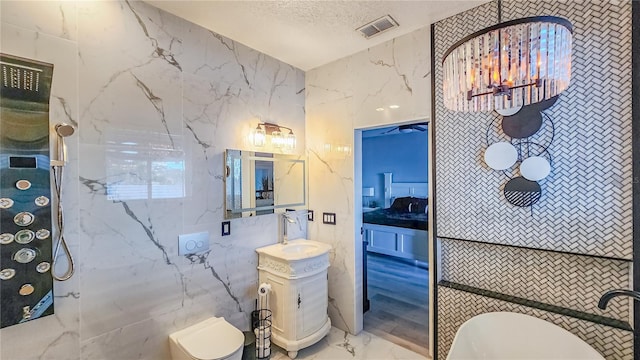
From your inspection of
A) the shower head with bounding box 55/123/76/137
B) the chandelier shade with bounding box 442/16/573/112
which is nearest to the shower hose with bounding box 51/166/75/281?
the shower head with bounding box 55/123/76/137

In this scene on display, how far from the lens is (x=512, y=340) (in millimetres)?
1814

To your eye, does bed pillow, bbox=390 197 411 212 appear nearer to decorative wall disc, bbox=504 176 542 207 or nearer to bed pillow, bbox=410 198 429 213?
bed pillow, bbox=410 198 429 213

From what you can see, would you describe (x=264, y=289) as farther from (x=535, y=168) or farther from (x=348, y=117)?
(x=535, y=168)

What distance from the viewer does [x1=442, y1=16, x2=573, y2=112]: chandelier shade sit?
1.08 m

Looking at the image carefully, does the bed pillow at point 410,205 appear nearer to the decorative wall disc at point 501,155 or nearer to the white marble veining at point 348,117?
the white marble veining at point 348,117

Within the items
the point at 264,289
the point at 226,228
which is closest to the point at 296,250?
the point at 264,289

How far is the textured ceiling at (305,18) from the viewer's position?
204 centimetres

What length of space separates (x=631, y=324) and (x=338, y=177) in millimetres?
2258

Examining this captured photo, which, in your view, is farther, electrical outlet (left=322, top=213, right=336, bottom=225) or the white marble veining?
electrical outlet (left=322, top=213, right=336, bottom=225)

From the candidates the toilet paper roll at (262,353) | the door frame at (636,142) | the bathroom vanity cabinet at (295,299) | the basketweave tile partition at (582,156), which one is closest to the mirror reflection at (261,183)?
the bathroom vanity cabinet at (295,299)

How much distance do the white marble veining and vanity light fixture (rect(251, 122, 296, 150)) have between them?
28 cm

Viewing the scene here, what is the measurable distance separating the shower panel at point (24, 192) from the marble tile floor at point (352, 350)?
1.76 m

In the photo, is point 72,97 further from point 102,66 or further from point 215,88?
point 215,88

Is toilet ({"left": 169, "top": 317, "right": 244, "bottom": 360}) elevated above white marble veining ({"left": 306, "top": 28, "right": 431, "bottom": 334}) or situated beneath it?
situated beneath
